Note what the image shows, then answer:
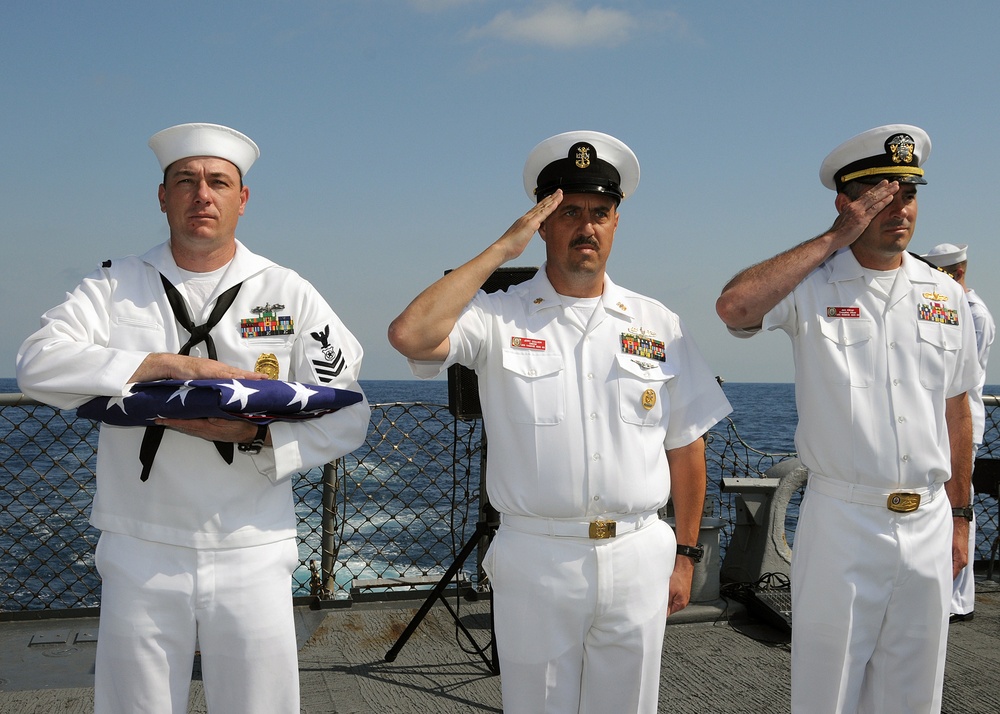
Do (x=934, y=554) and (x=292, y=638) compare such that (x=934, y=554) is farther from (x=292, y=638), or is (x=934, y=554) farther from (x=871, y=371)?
(x=292, y=638)

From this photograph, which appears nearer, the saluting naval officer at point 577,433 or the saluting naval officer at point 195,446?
the saluting naval officer at point 195,446

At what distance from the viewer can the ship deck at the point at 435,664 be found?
147 inches

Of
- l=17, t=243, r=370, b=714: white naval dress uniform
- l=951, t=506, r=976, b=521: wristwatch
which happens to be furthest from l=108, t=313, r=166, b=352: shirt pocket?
l=951, t=506, r=976, b=521: wristwatch

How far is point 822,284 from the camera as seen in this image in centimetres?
295

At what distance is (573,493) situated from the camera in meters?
2.47

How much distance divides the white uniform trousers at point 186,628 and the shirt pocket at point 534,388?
2.66 ft

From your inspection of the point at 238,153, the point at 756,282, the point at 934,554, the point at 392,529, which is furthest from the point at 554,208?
the point at 392,529

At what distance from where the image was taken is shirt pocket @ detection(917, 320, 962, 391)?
285cm

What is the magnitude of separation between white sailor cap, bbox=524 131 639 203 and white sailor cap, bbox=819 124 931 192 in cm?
77

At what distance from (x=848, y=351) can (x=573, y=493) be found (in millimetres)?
1072

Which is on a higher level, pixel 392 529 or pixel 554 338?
pixel 554 338

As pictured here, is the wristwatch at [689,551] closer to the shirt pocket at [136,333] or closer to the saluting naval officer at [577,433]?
the saluting naval officer at [577,433]

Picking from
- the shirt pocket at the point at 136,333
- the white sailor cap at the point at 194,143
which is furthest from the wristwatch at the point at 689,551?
the white sailor cap at the point at 194,143

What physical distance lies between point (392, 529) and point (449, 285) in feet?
33.9
